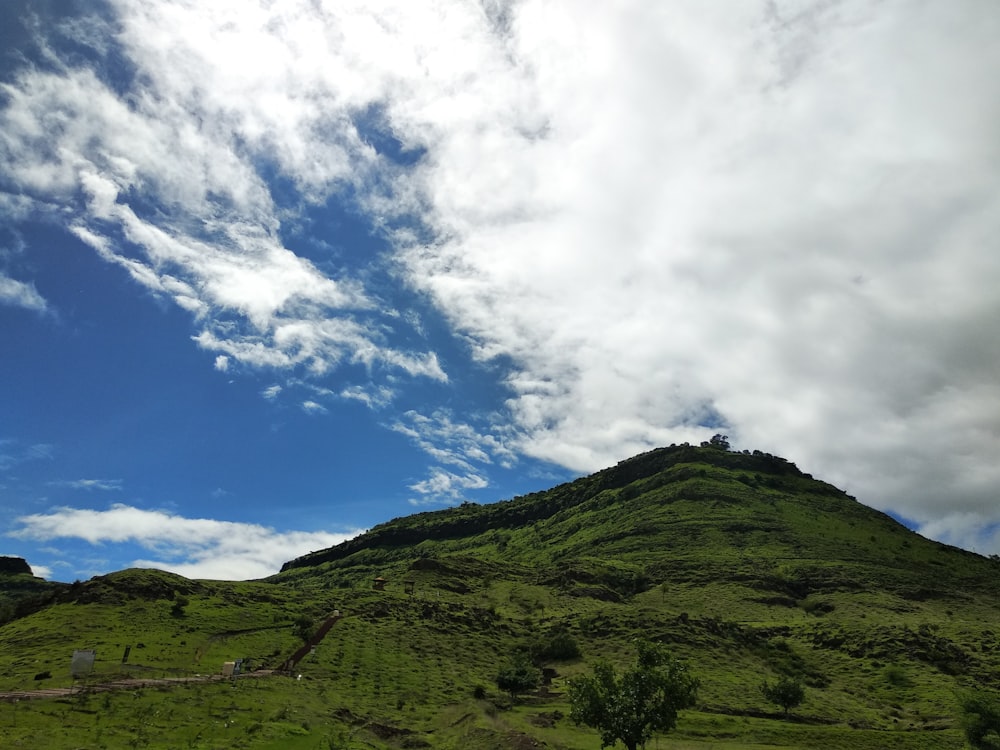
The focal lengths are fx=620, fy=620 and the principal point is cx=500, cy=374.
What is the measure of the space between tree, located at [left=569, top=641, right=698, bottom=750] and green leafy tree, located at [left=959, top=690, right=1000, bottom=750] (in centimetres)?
4497

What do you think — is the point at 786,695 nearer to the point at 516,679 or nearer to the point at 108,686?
the point at 516,679

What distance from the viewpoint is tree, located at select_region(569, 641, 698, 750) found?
5731 centimetres

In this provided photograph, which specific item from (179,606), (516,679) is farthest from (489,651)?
(179,606)

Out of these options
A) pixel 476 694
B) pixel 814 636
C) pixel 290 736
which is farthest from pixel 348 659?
pixel 814 636

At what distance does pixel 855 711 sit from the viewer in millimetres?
94688

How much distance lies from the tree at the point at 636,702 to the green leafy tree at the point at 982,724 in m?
45.0

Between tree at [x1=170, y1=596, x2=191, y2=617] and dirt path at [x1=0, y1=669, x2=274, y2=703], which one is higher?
tree at [x1=170, y1=596, x2=191, y2=617]

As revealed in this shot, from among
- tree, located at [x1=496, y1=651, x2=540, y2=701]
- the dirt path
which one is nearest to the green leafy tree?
tree, located at [x1=496, y1=651, x2=540, y2=701]

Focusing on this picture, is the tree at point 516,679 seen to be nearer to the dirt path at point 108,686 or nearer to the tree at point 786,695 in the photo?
the tree at point 786,695

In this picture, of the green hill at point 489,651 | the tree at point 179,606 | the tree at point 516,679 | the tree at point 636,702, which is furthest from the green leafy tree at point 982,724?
the tree at point 179,606

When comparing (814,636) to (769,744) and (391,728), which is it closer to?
(769,744)

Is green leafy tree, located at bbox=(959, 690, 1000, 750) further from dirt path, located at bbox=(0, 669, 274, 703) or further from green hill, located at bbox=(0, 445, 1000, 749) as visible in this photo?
dirt path, located at bbox=(0, 669, 274, 703)

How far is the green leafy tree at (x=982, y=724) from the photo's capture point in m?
74.3

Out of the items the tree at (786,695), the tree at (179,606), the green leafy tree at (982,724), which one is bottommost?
the green leafy tree at (982,724)
